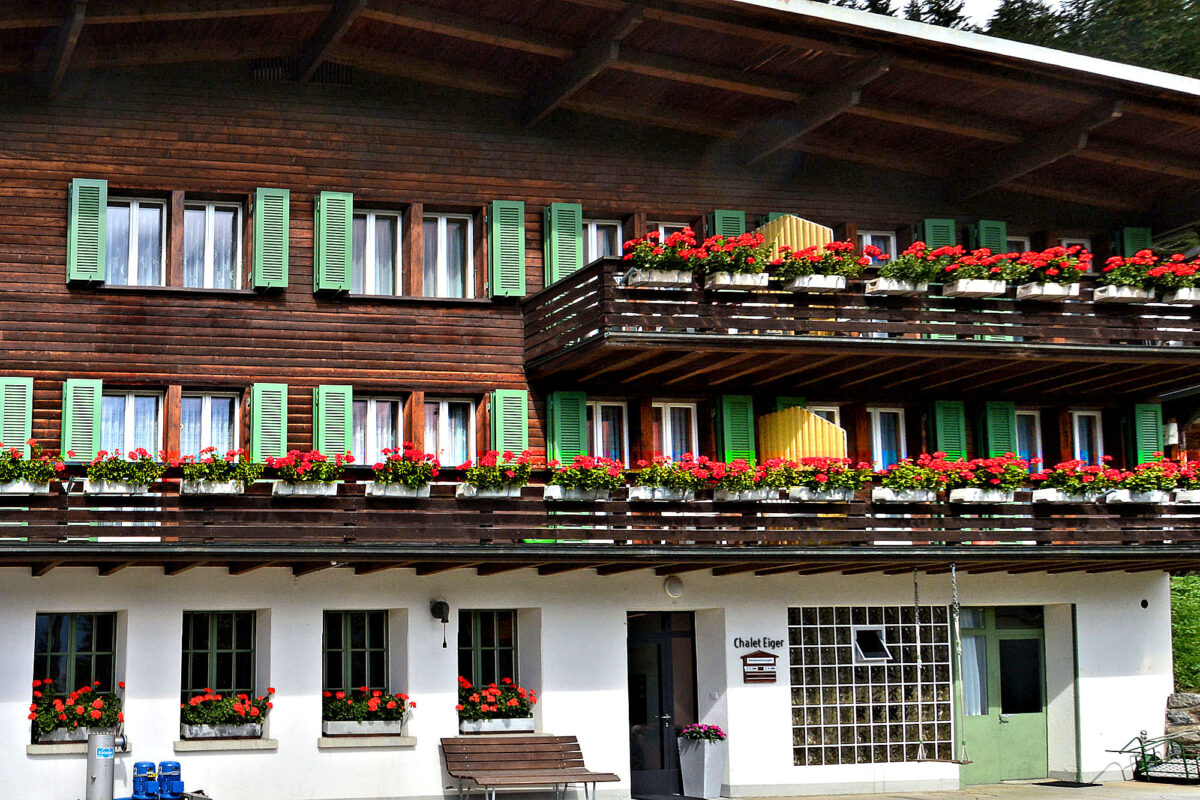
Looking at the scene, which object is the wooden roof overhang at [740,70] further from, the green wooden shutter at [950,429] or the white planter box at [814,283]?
the green wooden shutter at [950,429]

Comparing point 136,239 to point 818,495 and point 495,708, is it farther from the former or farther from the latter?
point 818,495

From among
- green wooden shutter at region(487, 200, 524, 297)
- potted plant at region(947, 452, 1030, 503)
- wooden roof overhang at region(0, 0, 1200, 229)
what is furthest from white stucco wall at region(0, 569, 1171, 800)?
wooden roof overhang at region(0, 0, 1200, 229)

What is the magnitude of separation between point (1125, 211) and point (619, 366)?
881 centimetres

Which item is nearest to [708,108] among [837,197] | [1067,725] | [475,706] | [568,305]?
[837,197]

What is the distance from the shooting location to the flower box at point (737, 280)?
20.5 m

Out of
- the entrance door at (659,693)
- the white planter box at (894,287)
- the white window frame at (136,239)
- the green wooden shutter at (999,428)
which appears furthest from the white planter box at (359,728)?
the green wooden shutter at (999,428)

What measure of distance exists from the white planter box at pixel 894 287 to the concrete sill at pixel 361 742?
8.12m

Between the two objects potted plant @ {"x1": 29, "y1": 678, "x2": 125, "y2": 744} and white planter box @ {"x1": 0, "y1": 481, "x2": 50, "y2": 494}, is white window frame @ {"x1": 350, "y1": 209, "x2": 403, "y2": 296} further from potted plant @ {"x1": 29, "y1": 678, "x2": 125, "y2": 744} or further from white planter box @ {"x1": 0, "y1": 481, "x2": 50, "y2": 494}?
potted plant @ {"x1": 29, "y1": 678, "x2": 125, "y2": 744}

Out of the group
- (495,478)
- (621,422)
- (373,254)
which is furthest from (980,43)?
(373,254)

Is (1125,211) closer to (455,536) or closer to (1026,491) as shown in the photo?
(1026,491)

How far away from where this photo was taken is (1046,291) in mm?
21797

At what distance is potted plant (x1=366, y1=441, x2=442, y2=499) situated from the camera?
19.5 metres

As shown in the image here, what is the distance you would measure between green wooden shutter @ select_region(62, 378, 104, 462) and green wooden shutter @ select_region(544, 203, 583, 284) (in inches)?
237

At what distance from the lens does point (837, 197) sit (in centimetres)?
2356
